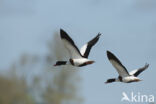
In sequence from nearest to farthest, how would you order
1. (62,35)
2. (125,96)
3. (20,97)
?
(62,35)
(125,96)
(20,97)

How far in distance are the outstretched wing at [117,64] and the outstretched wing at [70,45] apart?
0.45m

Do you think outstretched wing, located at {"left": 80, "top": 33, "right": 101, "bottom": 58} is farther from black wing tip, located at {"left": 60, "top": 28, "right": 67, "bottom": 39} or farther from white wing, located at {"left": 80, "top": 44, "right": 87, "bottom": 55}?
black wing tip, located at {"left": 60, "top": 28, "right": 67, "bottom": 39}

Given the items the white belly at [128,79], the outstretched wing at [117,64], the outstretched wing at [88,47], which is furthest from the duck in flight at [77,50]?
the white belly at [128,79]

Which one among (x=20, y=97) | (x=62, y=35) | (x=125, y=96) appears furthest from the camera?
(x=20, y=97)

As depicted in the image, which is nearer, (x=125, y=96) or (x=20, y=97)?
(x=125, y=96)

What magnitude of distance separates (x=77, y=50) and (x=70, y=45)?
0.47ft

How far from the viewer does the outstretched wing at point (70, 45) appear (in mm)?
12981

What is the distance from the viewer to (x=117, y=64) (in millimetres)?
13633

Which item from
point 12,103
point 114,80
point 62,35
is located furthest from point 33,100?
point 62,35

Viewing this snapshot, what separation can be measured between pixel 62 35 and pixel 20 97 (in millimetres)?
6991

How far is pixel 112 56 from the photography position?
13.5 m

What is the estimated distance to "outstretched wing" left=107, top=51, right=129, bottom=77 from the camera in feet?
44.2

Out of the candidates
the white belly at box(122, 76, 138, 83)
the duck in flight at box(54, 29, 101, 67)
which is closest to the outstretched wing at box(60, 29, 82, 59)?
the duck in flight at box(54, 29, 101, 67)

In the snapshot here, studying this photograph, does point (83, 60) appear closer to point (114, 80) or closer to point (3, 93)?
point (114, 80)
